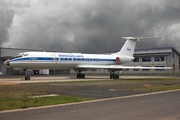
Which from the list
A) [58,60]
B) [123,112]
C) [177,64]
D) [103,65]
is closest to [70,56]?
[58,60]

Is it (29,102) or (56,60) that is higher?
(56,60)

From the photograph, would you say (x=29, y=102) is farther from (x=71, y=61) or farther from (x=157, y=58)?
(x=157, y=58)

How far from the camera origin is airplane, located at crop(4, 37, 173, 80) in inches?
1400

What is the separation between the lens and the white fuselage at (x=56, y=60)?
35.5 meters

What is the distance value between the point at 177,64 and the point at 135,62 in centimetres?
1337

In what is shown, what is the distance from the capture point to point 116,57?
1860 inches

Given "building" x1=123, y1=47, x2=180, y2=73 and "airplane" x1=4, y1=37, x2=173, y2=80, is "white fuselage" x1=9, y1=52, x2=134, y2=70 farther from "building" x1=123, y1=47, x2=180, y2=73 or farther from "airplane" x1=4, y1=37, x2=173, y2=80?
"building" x1=123, y1=47, x2=180, y2=73

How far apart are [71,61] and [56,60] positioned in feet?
9.91

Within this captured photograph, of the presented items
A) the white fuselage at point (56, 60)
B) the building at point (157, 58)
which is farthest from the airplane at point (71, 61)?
the building at point (157, 58)

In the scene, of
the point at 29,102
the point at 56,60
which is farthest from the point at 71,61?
→ the point at 29,102

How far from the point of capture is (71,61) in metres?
41.0

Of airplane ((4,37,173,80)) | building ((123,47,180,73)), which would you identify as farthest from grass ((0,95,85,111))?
building ((123,47,180,73))

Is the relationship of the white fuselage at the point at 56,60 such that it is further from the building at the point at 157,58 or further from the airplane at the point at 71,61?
the building at the point at 157,58

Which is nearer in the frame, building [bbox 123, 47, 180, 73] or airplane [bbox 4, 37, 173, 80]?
airplane [bbox 4, 37, 173, 80]
